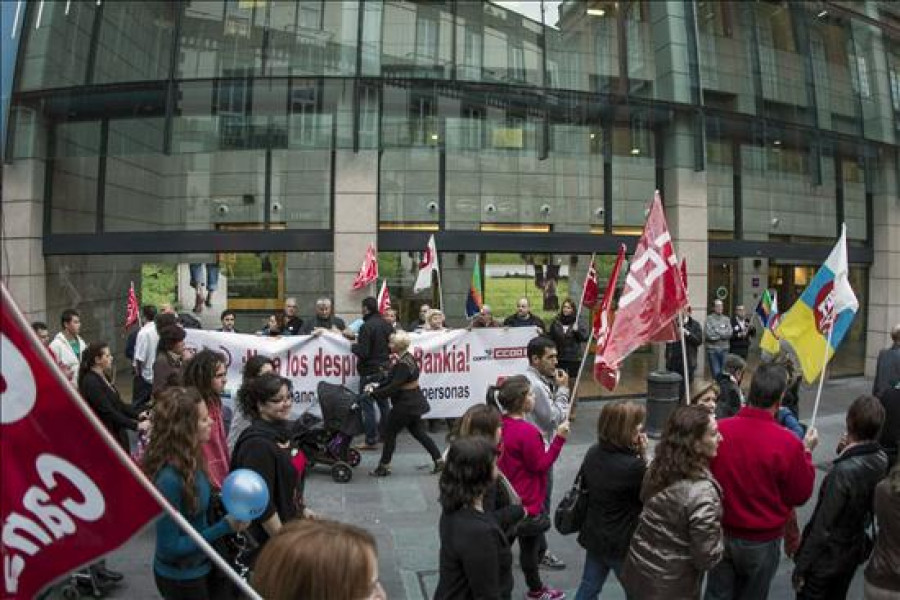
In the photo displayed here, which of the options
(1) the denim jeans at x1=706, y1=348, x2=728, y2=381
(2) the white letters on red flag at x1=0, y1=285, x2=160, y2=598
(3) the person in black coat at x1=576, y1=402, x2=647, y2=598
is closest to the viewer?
(2) the white letters on red flag at x1=0, y1=285, x2=160, y2=598

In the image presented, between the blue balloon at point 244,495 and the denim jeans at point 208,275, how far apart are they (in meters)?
12.3

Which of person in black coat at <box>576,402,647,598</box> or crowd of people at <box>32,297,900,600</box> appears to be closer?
crowd of people at <box>32,297,900,600</box>

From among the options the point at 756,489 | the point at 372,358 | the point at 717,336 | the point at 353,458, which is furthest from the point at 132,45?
the point at 756,489

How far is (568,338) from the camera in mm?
12109

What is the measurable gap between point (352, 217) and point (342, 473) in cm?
711

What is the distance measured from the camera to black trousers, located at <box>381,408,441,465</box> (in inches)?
335

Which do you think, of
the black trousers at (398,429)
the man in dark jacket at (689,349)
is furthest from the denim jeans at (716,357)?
the black trousers at (398,429)

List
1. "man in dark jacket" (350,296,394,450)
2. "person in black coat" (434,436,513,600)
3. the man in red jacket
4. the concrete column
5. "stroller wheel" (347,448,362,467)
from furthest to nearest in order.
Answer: the concrete column < "man in dark jacket" (350,296,394,450) < "stroller wheel" (347,448,362,467) < the man in red jacket < "person in black coat" (434,436,513,600)

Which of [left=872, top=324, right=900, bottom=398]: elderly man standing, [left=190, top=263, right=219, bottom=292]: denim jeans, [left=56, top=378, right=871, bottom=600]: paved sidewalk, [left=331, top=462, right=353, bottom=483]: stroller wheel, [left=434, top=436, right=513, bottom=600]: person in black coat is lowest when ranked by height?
[left=56, top=378, right=871, bottom=600]: paved sidewalk

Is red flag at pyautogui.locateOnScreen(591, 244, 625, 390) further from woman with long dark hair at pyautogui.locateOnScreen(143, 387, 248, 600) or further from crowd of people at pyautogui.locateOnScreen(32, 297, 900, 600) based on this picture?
woman with long dark hair at pyautogui.locateOnScreen(143, 387, 248, 600)

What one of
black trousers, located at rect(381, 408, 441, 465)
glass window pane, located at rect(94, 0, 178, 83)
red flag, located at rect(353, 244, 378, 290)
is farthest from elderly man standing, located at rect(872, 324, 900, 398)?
glass window pane, located at rect(94, 0, 178, 83)

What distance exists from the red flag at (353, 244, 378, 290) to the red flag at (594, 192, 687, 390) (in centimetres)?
775

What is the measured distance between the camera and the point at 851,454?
4414mm

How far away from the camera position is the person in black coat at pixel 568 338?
39.4 ft
